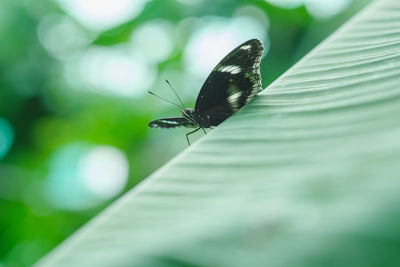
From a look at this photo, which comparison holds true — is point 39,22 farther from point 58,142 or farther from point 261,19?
point 261,19

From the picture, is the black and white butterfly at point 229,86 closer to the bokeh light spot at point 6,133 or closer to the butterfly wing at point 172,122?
the butterfly wing at point 172,122

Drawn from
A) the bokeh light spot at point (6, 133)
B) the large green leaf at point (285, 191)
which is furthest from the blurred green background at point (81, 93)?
the large green leaf at point (285, 191)

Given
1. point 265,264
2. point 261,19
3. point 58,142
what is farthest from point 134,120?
point 265,264

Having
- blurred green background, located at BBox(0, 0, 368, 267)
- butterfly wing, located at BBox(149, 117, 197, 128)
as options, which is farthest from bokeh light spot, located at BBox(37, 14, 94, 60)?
butterfly wing, located at BBox(149, 117, 197, 128)

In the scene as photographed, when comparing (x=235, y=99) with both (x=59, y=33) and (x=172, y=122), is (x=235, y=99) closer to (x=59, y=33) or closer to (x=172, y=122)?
(x=172, y=122)

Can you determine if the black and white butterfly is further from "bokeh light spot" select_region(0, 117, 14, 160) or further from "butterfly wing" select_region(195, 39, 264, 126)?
"bokeh light spot" select_region(0, 117, 14, 160)
